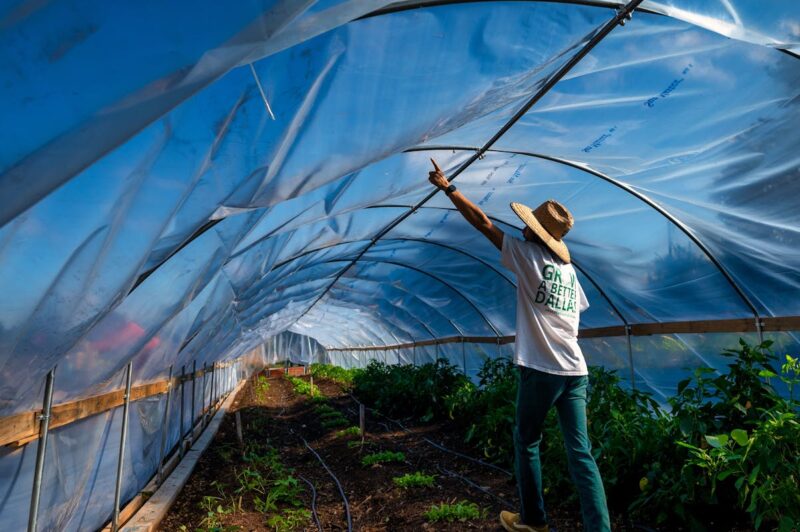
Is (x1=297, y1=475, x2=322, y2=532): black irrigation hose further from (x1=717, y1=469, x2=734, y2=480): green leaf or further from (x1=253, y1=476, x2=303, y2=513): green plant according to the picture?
(x1=717, y1=469, x2=734, y2=480): green leaf

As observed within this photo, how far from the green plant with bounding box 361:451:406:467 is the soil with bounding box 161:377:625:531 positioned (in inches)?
3.0

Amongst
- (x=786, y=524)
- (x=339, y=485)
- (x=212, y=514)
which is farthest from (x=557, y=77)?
(x=339, y=485)

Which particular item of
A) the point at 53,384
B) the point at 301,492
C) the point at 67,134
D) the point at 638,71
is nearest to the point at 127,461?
the point at 301,492

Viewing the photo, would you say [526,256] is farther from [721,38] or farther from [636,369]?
[636,369]

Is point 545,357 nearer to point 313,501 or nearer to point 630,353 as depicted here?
point 313,501

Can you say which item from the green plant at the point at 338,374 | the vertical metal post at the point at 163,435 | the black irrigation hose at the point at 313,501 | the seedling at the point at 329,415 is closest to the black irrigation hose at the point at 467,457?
the black irrigation hose at the point at 313,501

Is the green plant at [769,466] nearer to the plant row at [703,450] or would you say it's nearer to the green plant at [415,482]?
the plant row at [703,450]

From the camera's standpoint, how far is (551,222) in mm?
3471

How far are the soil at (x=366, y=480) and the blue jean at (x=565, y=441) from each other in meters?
0.92

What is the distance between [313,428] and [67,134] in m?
9.65

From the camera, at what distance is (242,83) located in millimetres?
2045

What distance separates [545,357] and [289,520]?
2.89m

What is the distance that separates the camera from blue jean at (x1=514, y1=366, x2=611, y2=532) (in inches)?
119

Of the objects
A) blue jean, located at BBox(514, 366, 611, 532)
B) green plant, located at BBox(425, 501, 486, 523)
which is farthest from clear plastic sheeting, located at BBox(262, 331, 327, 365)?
blue jean, located at BBox(514, 366, 611, 532)
